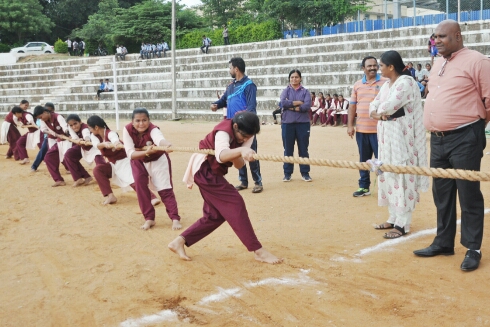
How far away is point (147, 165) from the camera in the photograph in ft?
21.8

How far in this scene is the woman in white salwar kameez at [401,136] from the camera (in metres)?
5.32

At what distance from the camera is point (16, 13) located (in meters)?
44.5

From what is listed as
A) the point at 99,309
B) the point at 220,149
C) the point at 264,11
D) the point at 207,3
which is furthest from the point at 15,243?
the point at 207,3

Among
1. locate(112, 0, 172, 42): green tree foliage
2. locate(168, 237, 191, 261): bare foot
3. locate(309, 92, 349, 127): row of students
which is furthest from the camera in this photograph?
locate(112, 0, 172, 42): green tree foliage

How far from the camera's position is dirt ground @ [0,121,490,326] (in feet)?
12.5

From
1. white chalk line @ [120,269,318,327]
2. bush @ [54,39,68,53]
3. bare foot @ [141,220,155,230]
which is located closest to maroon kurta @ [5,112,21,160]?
bare foot @ [141,220,155,230]

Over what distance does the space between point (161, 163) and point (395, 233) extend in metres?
3.05

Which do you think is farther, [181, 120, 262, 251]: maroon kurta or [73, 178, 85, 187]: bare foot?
[73, 178, 85, 187]: bare foot

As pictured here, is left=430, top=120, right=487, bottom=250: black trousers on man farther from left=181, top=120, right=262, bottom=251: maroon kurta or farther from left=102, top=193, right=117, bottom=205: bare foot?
left=102, top=193, right=117, bottom=205: bare foot

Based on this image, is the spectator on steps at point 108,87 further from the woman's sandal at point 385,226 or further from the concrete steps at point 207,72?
the woman's sandal at point 385,226

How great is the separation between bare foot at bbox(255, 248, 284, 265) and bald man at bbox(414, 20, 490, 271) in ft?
5.38

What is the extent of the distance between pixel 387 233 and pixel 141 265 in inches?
101

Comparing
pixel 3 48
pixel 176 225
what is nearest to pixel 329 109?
pixel 176 225

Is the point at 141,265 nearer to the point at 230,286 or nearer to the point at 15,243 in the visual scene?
the point at 230,286
